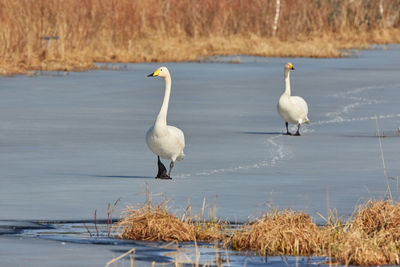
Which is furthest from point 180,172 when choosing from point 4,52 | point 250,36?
point 250,36

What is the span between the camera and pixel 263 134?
17.4 metres

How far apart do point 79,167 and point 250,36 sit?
35658mm

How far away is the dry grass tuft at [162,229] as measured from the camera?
8500 mm

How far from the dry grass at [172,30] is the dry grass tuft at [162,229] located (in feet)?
74.8

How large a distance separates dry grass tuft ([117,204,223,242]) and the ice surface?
100 centimetres

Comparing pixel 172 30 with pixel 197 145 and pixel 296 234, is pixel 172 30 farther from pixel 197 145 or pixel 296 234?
pixel 296 234

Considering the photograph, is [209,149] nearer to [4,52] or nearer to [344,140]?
[344,140]

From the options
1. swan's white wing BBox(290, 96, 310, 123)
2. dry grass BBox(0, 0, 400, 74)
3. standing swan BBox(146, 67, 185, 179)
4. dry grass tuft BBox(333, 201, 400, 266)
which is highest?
dry grass BBox(0, 0, 400, 74)

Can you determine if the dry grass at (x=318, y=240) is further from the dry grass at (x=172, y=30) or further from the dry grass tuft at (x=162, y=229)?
the dry grass at (x=172, y=30)

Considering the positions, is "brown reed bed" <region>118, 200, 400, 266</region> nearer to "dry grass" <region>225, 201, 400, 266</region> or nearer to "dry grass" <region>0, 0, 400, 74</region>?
"dry grass" <region>225, 201, 400, 266</region>

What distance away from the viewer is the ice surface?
10.8 metres

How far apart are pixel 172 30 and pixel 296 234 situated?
38.7 m

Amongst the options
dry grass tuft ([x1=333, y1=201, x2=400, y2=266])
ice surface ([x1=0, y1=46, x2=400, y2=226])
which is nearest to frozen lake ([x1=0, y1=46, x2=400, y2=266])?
ice surface ([x1=0, y1=46, x2=400, y2=226])

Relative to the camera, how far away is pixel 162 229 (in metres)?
8.51
